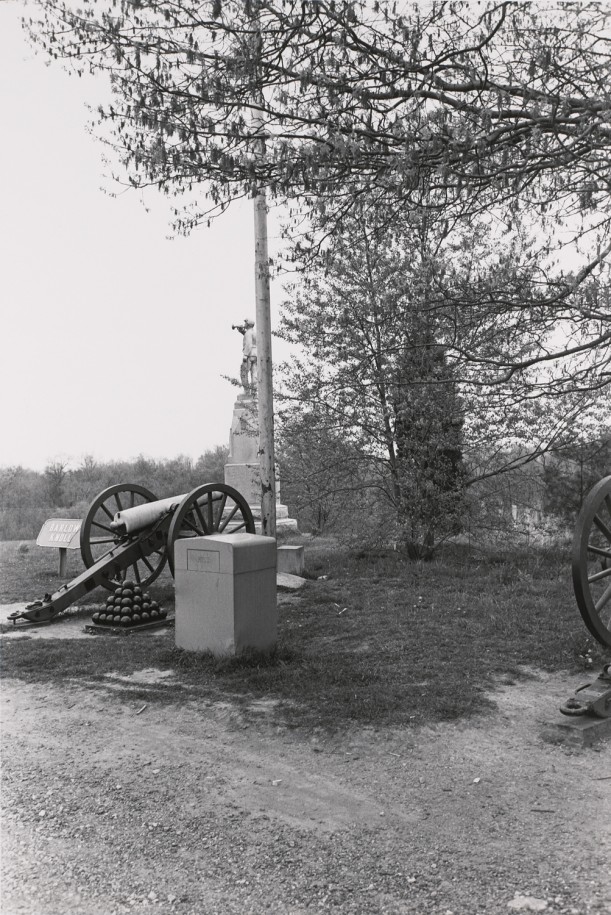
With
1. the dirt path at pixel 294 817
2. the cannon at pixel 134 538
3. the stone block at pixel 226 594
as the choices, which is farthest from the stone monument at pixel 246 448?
the dirt path at pixel 294 817

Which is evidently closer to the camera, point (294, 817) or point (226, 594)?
point (294, 817)

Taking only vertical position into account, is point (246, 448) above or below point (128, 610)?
above

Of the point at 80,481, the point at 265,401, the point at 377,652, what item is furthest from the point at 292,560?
the point at 80,481

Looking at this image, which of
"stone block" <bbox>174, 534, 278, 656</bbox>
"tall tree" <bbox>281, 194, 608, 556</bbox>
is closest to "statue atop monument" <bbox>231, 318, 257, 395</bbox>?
"tall tree" <bbox>281, 194, 608, 556</bbox>

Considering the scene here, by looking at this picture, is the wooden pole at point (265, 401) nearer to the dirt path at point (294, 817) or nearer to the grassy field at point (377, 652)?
the grassy field at point (377, 652)

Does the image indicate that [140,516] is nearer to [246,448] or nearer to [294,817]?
[294,817]

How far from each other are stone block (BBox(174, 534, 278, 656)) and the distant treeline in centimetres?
1664

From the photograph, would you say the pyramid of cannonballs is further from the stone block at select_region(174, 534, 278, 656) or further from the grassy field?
the stone block at select_region(174, 534, 278, 656)

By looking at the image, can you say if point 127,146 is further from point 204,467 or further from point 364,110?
point 204,467

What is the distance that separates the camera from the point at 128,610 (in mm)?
7363

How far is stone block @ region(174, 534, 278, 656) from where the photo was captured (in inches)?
230

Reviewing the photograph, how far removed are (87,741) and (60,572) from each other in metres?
7.07

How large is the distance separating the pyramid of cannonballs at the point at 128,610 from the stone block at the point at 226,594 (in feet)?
4.18

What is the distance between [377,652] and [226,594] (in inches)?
51.0
